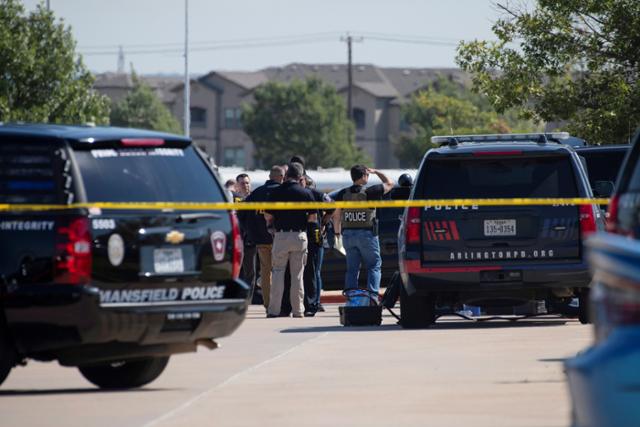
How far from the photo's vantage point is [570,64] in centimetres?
3297

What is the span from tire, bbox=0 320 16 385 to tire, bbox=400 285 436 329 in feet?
22.7

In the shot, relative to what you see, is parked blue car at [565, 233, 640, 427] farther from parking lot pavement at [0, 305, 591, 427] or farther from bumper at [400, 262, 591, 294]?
bumper at [400, 262, 591, 294]

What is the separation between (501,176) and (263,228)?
17.4ft

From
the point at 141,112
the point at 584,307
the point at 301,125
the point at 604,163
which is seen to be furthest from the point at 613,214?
the point at 141,112

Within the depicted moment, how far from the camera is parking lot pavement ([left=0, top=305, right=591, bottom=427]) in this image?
1027cm

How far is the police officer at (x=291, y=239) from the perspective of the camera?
2025cm

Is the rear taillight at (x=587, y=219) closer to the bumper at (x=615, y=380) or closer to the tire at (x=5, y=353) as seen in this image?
the tire at (x=5, y=353)

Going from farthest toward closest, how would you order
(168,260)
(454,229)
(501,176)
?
(501,176) → (454,229) → (168,260)

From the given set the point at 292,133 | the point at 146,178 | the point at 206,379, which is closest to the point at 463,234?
the point at 206,379

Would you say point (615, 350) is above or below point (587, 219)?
above

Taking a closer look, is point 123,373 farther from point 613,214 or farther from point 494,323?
point 494,323

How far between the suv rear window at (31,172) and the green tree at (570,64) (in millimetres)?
20200

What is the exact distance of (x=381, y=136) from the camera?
142 meters

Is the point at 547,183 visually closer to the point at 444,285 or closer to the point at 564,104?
the point at 444,285
